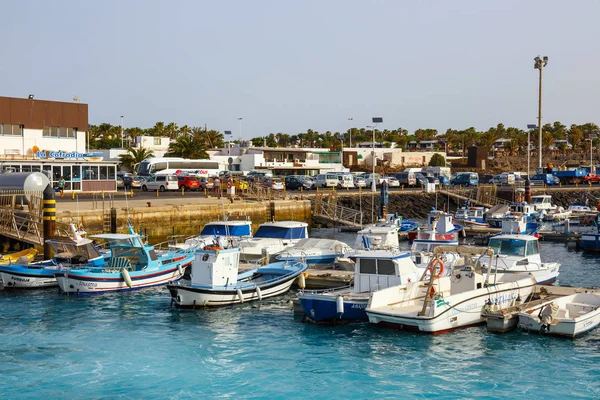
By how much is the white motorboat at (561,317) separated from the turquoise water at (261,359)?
35 cm

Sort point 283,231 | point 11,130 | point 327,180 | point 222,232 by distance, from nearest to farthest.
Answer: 1. point 283,231
2. point 222,232
3. point 11,130
4. point 327,180

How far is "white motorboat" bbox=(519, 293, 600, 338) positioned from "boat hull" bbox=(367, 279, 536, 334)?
54.6 inches

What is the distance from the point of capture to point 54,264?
108 ft

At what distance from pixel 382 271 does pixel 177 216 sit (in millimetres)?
27262

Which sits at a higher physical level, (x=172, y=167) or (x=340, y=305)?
(x=172, y=167)

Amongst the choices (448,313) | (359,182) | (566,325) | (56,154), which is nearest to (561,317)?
(566,325)

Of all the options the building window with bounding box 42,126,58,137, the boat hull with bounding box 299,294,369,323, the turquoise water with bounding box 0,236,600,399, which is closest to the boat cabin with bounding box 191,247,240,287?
the turquoise water with bounding box 0,236,600,399

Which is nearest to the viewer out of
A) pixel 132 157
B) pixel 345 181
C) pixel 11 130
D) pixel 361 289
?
pixel 361 289

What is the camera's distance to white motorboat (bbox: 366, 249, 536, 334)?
2350cm

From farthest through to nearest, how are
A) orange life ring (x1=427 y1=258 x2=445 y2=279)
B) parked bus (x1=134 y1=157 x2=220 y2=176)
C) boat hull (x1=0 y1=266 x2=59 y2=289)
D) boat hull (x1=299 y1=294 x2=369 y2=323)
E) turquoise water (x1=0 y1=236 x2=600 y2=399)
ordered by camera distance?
parked bus (x1=134 y1=157 x2=220 y2=176), boat hull (x1=0 y1=266 x2=59 y2=289), boat hull (x1=299 y1=294 x2=369 y2=323), orange life ring (x1=427 y1=258 x2=445 y2=279), turquoise water (x1=0 y1=236 x2=600 y2=399)

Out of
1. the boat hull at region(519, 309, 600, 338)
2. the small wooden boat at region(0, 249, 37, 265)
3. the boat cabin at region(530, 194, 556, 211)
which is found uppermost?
the boat cabin at region(530, 194, 556, 211)

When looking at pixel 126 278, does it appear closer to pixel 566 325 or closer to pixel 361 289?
pixel 361 289

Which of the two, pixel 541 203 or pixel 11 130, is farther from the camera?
pixel 541 203

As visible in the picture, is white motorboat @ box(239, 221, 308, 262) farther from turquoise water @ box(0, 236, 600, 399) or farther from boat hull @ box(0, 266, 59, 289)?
boat hull @ box(0, 266, 59, 289)
